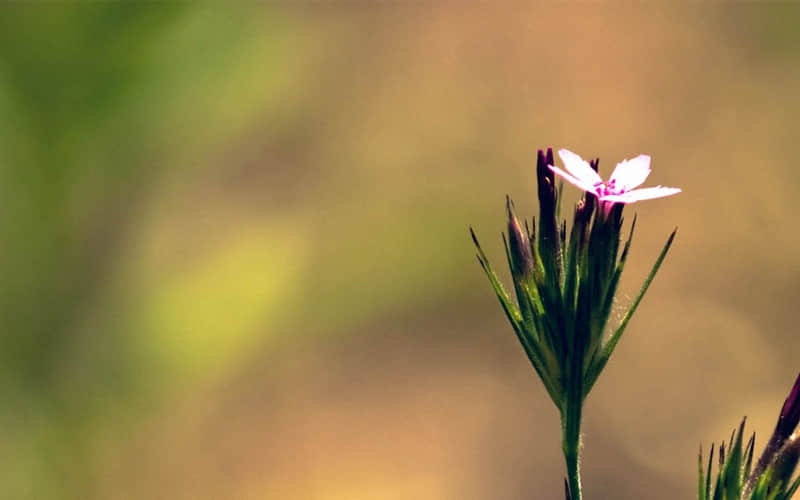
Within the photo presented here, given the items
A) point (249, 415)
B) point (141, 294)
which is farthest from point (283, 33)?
point (249, 415)

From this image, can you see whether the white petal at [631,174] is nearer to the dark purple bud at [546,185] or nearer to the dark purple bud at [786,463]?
the dark purple bud at [546,185]

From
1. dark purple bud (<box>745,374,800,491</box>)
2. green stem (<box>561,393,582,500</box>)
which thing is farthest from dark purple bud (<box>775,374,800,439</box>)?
green stem (<box>561,393,582,500</box>)

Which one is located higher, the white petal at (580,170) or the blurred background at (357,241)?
the blurred background at (357,241)

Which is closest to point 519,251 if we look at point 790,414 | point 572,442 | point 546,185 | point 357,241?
point 546,185

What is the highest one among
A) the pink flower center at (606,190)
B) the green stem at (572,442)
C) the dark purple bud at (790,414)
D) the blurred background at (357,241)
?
the blurred background at (357,241)

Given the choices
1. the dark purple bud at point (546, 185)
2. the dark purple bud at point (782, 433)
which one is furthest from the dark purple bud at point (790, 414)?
the dark purple bud at point (546, 185)

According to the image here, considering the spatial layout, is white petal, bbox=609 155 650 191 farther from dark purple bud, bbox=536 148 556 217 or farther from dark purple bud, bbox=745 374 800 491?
dark purple bud, bbox=745 374 800 491
